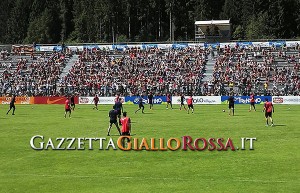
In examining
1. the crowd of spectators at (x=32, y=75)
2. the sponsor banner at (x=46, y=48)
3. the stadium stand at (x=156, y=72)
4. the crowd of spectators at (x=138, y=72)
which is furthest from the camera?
the sponsor banner at (x=46, y=48)

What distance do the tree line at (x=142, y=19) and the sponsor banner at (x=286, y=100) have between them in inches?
1805

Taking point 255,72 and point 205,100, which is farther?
point 255,72

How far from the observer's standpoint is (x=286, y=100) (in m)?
62.6

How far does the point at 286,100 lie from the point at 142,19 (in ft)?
248

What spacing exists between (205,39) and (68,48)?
22.7m

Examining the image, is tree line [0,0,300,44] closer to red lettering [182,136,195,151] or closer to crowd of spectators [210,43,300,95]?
crowd of spectators [210,43,300,95]

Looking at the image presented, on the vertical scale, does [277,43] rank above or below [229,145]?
Answer: above

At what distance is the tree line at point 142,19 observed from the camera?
384 feet

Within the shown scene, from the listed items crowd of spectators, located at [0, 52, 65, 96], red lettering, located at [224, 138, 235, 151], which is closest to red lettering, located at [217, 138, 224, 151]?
red lettering, located at [224, 138, 235, 151]

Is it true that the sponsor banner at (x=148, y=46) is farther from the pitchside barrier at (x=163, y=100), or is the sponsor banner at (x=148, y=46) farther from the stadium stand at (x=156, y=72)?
the pitchside barrier at (x=163, y=100)

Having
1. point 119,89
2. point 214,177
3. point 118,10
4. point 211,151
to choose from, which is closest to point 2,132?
point 211,151

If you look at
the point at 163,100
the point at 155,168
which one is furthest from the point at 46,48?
the point at 155,168

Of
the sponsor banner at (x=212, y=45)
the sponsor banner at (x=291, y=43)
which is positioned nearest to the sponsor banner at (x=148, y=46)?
the sponsor banner at (x=212, y=45)

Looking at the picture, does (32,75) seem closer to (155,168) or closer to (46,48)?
(46,48)
